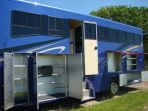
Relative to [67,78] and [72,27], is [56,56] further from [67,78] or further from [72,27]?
[72,27]

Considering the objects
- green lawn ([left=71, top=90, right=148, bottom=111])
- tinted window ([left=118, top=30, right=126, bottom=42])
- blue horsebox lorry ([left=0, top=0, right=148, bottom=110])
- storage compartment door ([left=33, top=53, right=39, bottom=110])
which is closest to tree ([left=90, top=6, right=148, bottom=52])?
tinted window ([left=118, top=30, right=126, bottom=42])

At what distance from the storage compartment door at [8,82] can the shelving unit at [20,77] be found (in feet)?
1.02

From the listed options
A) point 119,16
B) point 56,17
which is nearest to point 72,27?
point 56,17

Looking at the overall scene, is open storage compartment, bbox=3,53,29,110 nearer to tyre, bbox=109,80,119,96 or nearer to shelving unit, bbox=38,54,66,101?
shelving unit, bbox=38,54,66,101

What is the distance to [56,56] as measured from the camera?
37.7ft

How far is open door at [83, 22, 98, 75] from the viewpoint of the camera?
12562 millimetres

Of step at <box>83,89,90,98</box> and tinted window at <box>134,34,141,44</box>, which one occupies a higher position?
tinted window at <box>134,34,141,44</box>

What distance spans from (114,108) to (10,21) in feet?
15.9

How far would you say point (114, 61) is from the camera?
1530 centimetres

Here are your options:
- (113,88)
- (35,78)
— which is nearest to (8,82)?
(35,78)

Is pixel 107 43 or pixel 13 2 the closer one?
pixel 13 2

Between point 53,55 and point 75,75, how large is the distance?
113cm

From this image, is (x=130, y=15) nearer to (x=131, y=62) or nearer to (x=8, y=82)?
(x=131, y=62)

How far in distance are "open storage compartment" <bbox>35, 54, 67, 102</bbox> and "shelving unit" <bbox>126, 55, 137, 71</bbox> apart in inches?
231
